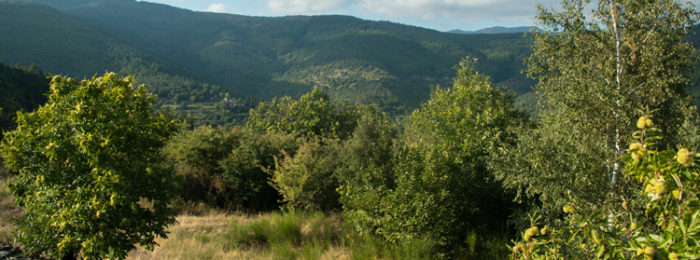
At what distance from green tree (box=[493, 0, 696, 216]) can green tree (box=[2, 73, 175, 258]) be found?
648cm

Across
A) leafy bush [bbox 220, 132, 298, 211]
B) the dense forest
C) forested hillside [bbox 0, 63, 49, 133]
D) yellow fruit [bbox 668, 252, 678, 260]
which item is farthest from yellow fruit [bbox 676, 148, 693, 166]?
forested hillside [bbox 0, 63, 49, 133]

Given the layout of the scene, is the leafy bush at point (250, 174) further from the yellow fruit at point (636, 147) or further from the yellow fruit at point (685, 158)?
the yellow fruit at point (685, 158)

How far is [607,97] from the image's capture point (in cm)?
603

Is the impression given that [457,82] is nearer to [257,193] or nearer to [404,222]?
[257,193]

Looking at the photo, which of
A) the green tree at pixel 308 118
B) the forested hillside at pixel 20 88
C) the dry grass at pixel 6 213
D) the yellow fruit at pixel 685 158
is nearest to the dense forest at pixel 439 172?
the yellow fruit at pixel 685 158

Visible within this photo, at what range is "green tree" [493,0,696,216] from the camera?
6242 millimetres

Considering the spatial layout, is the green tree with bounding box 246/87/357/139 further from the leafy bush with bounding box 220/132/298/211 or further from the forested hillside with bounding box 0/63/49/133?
the forested hillside with bounding box 0/63/49/133

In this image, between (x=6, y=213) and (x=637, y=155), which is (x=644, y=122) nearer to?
(x=637, y=155)

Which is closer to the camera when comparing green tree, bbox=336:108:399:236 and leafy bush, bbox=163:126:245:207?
green tree, bbox=336:108:399:236

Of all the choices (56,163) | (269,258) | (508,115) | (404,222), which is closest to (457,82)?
(508,115)

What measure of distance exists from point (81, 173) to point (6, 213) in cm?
538

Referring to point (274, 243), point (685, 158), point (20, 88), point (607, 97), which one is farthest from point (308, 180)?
point (20, 88)

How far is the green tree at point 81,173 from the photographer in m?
5.00

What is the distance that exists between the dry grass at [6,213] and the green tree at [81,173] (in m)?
2.33
